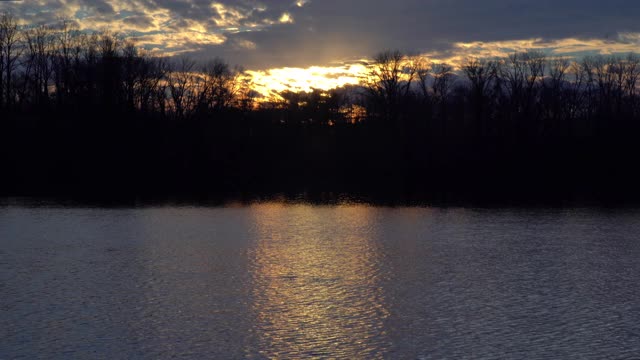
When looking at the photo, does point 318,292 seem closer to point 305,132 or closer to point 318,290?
point 318,290

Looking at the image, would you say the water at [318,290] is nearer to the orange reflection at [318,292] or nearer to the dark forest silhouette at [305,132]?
the orange reflection at [318,292]

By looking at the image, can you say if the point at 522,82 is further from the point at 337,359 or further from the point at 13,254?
the point at 337,359

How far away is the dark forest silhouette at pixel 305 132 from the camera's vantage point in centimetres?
7006

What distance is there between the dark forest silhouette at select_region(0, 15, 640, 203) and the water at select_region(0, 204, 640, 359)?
26.3 m

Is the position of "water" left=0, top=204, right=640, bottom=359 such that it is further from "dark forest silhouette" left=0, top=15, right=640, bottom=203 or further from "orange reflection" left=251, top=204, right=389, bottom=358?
"dark forest silhouette" left=0, top=15, right=640, bottom=203

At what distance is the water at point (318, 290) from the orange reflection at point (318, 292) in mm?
63

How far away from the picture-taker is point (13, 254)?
2480 cm

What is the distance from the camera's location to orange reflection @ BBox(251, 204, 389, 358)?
47.0 feet

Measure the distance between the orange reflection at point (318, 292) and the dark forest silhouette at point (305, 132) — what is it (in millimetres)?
27875

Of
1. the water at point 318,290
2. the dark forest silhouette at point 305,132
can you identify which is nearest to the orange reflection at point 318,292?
the water at point 318,290

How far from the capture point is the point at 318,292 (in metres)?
19.0

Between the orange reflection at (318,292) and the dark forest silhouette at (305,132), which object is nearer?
the orange reflection at (318,292)

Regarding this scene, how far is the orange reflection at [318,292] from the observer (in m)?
14.3

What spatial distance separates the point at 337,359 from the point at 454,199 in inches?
1502
